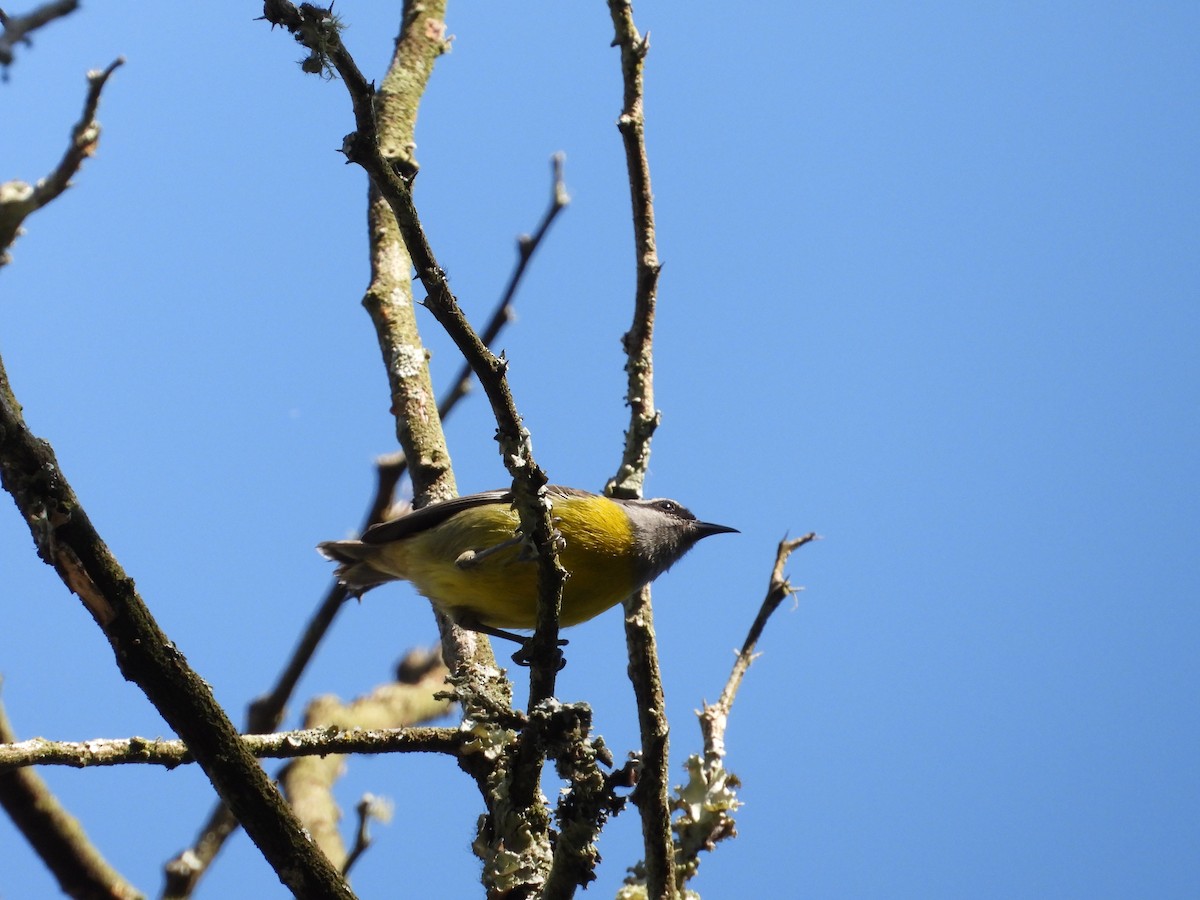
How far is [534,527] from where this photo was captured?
3096 mm

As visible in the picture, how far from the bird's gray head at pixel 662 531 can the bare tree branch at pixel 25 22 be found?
3.25 meters

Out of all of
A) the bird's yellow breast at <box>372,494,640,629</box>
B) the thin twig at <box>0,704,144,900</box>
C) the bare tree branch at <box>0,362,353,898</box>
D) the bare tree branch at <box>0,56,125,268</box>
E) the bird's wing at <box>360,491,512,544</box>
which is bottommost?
the bare tree branch at <box>0,362,353,898</box>

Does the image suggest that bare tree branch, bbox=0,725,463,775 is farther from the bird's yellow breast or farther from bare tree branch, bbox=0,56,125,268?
bare tree branch, bbox=0,56,125,268

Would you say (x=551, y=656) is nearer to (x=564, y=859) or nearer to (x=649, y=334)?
(x=564, y=859)

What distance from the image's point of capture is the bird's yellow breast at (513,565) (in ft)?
15.6

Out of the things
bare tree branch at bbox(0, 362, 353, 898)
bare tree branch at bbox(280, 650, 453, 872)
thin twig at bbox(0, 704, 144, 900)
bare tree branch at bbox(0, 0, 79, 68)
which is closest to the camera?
bare tree branch at bbox(0, 0, 79, 68)

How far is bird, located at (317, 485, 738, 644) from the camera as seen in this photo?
476cm

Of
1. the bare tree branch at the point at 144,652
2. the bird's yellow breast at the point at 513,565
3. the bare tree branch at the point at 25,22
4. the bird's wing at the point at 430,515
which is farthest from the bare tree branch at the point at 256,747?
the bare tree branch at the point at 25,22

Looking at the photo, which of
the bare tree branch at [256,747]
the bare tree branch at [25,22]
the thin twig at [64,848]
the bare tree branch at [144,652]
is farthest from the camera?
the thin twig at [64,848]

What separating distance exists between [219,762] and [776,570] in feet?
9.48

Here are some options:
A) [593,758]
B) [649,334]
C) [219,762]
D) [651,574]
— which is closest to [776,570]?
[651,574]

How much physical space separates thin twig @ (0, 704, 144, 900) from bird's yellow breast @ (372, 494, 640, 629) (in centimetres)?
201

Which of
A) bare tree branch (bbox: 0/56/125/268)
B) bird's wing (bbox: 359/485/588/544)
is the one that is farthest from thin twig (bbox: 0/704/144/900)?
bare tree branch (bbox: 0/56/125/268)

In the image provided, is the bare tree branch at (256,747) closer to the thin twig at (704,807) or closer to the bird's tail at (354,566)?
the thin twig at (704,807)
